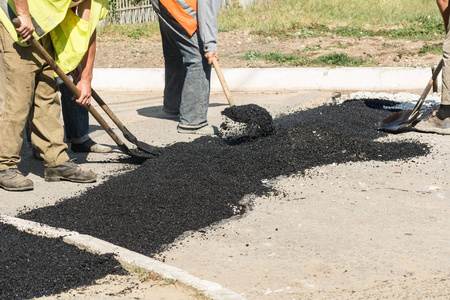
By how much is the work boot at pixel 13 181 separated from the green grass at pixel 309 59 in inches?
248

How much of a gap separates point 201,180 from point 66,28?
63.6 inches

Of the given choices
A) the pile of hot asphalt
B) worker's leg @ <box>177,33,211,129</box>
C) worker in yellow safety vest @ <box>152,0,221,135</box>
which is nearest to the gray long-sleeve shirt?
worker in yellow safety vest @ <box>152,0,221,135</box>

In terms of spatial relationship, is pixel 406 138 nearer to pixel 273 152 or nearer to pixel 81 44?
pixel 273 152

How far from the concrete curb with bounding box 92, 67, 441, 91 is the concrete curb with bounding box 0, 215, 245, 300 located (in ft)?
18.7

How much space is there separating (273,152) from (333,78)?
404 centimetres

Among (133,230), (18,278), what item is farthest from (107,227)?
(18,278)

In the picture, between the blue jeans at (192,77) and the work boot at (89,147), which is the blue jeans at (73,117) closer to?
the work boot at (89,147)

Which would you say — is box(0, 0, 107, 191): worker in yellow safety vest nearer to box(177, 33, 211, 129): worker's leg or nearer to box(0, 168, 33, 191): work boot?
box(0, 168, 33, 191): work boot

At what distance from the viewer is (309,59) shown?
10531 millimetres

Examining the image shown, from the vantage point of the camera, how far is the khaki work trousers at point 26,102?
Result: 15.3ft

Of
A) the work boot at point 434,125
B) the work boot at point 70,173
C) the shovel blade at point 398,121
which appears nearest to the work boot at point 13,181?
the work boot at point 70,173

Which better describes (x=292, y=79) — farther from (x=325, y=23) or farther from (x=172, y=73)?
(x=325, y=23)

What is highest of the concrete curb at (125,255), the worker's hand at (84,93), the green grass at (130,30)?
the worker's hand at (84,93)

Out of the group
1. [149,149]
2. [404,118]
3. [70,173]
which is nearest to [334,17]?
[404,118]
